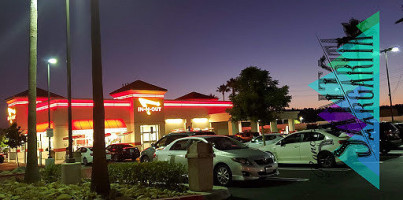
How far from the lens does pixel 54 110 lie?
100.0 ft

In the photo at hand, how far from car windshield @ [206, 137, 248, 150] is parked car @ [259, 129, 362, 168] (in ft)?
12.2

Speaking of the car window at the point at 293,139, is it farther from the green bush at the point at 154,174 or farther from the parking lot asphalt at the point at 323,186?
the green bush at the point at 154,174

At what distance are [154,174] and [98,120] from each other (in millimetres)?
2107

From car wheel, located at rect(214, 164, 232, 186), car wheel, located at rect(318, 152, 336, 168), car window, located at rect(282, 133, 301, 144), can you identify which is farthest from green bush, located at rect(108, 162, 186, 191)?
car window, located at rect(282, 133, 301, 144)

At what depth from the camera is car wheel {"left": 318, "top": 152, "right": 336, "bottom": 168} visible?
1334 centimetres

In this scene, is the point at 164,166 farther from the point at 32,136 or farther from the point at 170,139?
the point at 170,139

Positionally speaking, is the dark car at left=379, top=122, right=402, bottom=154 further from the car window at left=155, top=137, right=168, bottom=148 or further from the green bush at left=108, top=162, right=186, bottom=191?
the green bush at left=108, top=162, right=186, bottom=191

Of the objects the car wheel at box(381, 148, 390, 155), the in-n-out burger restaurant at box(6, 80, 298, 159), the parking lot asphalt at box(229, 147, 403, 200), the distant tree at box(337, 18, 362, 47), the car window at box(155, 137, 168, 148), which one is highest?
the distant tree at box(337, 18, 362, 47)

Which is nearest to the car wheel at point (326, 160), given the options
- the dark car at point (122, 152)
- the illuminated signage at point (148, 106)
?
the dark car at point (122, 152)

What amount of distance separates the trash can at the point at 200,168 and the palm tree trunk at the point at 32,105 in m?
6.13

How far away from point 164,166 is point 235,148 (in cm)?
300

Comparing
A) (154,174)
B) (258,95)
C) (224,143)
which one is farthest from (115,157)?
(154,174)

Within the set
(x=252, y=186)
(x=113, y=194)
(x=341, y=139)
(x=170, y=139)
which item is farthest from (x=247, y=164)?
(x=170, y=139)

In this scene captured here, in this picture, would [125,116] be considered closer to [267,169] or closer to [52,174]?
[52,174]
